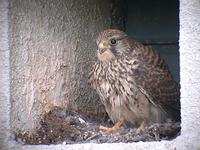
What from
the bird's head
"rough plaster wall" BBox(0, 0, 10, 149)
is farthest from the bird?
"rough plaster wall" BBox(0, 0, 10, 149)

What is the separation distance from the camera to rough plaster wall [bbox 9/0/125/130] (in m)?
3.63

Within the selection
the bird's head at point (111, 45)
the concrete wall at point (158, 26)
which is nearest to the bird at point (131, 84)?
the bird's head at point (111, 45)

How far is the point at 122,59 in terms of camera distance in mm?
4152

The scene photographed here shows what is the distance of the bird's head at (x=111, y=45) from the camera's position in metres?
4.14

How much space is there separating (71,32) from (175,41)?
84 centimetres

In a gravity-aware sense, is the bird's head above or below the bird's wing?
above

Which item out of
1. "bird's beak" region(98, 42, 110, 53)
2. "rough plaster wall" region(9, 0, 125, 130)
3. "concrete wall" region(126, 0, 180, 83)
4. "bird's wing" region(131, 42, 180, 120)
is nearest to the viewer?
"rough plaster wall" region(9, 0, 125, 130)

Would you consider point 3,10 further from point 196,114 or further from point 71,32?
point 196,114

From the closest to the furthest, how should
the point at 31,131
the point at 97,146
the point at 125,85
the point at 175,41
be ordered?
the point at 97,146, the point at 31,131, the point at 125,85, the point at 175,41

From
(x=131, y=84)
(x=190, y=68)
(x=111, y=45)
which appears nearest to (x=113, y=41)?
(x=111, y=45)

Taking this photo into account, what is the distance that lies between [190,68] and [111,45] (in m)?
1.13

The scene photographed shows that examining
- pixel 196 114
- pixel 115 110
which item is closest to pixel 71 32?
pixel 115 110

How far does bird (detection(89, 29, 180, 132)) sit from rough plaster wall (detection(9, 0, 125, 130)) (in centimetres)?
14

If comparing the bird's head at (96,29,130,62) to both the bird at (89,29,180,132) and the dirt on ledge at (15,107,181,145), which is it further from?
the dirt on ledge at (15,107,181,145)
